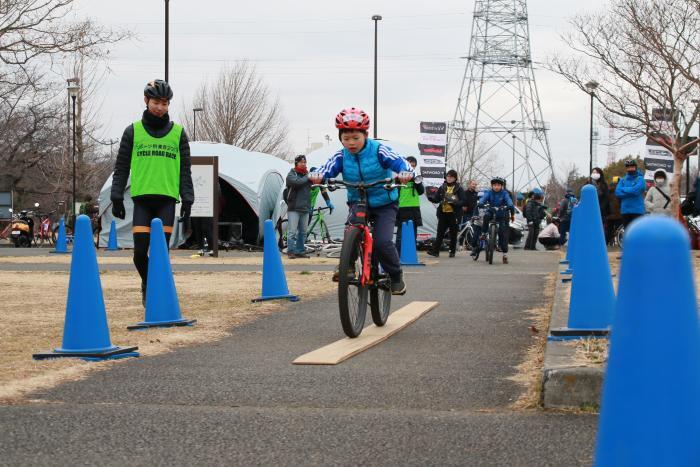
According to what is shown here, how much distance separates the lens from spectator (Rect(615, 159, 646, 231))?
1683 cm

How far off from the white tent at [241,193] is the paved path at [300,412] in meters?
20.2

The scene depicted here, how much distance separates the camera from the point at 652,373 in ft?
Answer: 7.22

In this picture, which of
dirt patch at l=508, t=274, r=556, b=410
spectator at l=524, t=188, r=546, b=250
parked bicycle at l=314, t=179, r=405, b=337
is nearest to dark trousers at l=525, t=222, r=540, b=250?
spectator at l=524, t=188, r=546, b=250

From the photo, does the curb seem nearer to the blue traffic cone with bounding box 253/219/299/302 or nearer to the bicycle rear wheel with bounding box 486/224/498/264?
the blue traffic cone with bounding box 253/219/299/302

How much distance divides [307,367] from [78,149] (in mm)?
52032

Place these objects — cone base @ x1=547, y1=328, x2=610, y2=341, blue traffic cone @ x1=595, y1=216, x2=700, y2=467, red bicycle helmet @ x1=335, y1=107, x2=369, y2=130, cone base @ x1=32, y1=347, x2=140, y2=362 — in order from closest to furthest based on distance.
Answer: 1. blue traffic cone @ x1=595, y1=216, x2=700, y2=467
2. cone base @ x1=547, y1=328, x2=610, y2=341
3. cone base @ x1=32, y1=347, x2=140, y2=362
4. red bicycle helmet @ x1=335, y1=107, x2=369, y2=130


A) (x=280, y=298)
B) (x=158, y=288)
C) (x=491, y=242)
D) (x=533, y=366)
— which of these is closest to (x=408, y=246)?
(x=491, y=242)

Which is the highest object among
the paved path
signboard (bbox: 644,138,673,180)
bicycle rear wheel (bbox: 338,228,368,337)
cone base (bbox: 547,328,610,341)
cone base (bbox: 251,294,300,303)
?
signboard (bbox: 644,138,673,180)

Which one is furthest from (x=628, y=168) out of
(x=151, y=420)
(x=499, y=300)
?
(x=151, y=420)

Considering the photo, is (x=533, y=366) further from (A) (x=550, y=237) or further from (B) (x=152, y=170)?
(A) (x=550, y=237)

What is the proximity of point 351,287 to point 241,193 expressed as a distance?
20.3m

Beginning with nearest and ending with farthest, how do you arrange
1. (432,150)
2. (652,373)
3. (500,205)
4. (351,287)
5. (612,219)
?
(652,373) < (351,287) < (500,205) < (612,219) < (432,150)

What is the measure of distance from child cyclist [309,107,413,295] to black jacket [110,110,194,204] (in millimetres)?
1692

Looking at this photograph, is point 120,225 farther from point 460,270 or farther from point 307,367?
point 307,367
